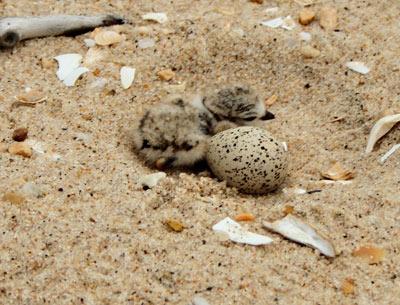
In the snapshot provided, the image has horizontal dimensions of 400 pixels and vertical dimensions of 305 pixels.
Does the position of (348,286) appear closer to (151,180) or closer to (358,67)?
(151,180)

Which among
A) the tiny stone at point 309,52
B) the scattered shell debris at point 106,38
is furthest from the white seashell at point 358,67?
the scattered shell debris at point 106,38

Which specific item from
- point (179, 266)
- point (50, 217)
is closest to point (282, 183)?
point (179, 266)

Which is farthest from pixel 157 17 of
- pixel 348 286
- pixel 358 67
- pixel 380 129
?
pixel 348 286

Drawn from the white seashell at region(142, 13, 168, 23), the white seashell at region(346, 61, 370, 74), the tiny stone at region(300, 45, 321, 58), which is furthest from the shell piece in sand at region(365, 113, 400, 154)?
the white seashell at region(142, 13, 168, 23)

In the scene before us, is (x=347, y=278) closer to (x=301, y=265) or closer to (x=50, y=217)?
(x=301, y=265)

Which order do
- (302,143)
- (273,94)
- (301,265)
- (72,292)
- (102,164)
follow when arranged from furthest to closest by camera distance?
(273,94) < (302,143) < (102,164) < (301,265) < (72,292)

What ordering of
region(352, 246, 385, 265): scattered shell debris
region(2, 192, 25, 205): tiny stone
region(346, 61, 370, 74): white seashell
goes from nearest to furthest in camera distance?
1. region(352, 246, 385, 265): scattered shell debris
2. region(2, 192, 25, 205): tiny stone
3. region(346, 61, 370, 74): white seashell

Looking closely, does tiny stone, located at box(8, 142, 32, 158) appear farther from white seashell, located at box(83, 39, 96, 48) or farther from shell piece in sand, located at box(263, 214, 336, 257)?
shell piece in sand, located at box(263, 214, 336, 257)
